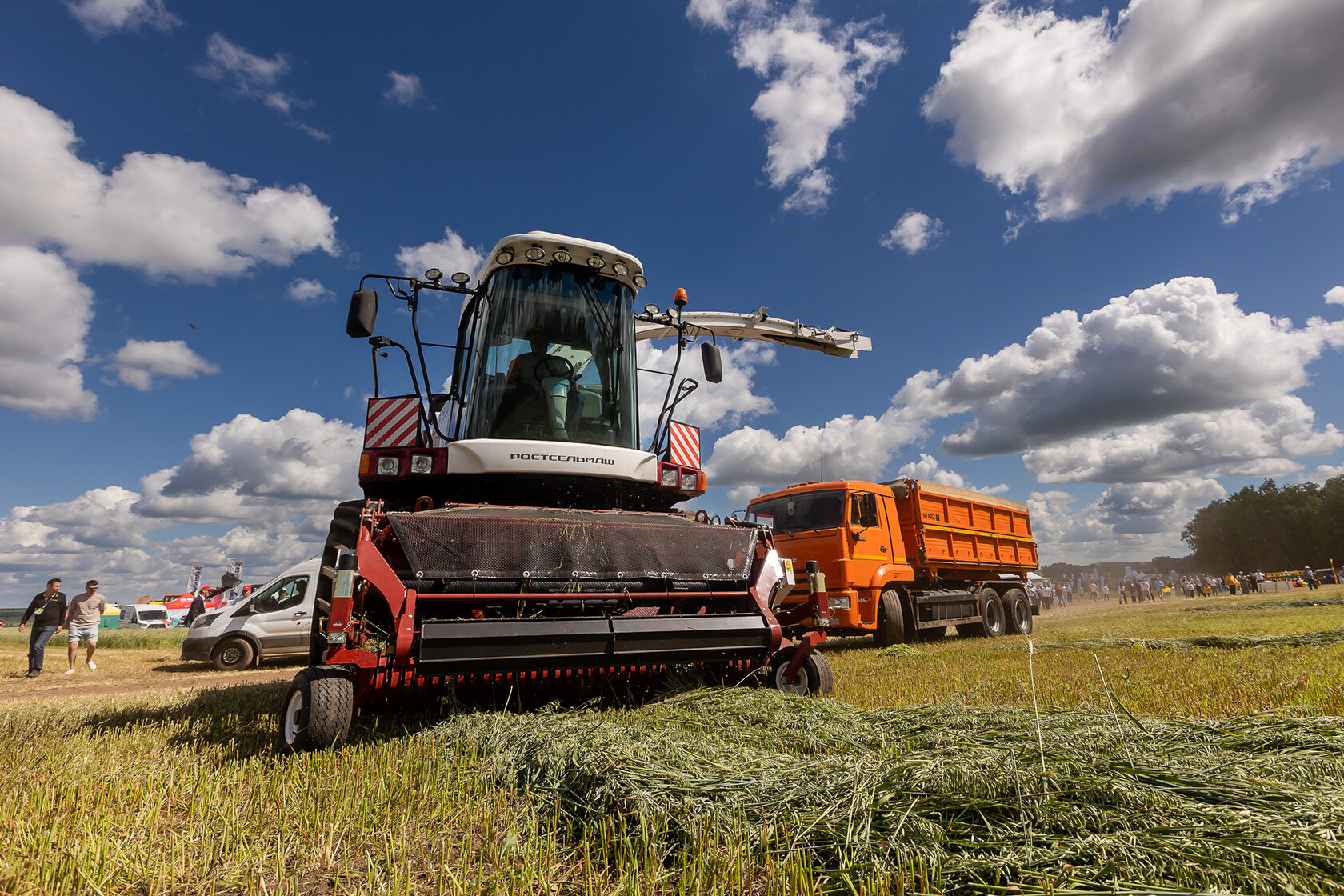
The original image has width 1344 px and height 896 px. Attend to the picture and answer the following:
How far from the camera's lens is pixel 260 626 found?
1240 centimetres

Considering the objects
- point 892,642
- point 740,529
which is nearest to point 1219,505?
point 892,642

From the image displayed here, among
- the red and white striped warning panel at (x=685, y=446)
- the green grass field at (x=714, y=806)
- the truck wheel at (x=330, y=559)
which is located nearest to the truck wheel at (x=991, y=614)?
the red and white striped warning panel at (x=685, y=446)

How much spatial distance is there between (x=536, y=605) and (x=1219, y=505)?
109 metres

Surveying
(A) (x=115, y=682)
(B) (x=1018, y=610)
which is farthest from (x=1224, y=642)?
(A) (x=115, y=682)

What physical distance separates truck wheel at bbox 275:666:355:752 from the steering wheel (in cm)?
282

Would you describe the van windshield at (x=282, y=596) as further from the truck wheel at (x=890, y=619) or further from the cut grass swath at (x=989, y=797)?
the cut grass swath at (x=989, y=797)

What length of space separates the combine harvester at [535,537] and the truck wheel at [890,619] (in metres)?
6.46

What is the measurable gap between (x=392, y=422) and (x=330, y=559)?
45.6 inches

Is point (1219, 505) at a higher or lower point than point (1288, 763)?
higher

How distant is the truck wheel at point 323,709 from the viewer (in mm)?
3336

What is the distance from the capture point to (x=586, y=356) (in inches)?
229

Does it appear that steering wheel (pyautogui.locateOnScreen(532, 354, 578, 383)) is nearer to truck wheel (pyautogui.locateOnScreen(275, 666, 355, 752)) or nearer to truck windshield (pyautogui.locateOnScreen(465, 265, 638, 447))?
truck windshield (pyautogui.locateOnScreen(465, 265, 638, 447))

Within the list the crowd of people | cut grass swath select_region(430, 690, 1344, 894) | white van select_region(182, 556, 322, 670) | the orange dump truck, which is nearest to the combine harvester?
cut grass swath select_region(430, 690, 1344, 894)

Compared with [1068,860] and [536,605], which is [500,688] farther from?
[1068,860]
